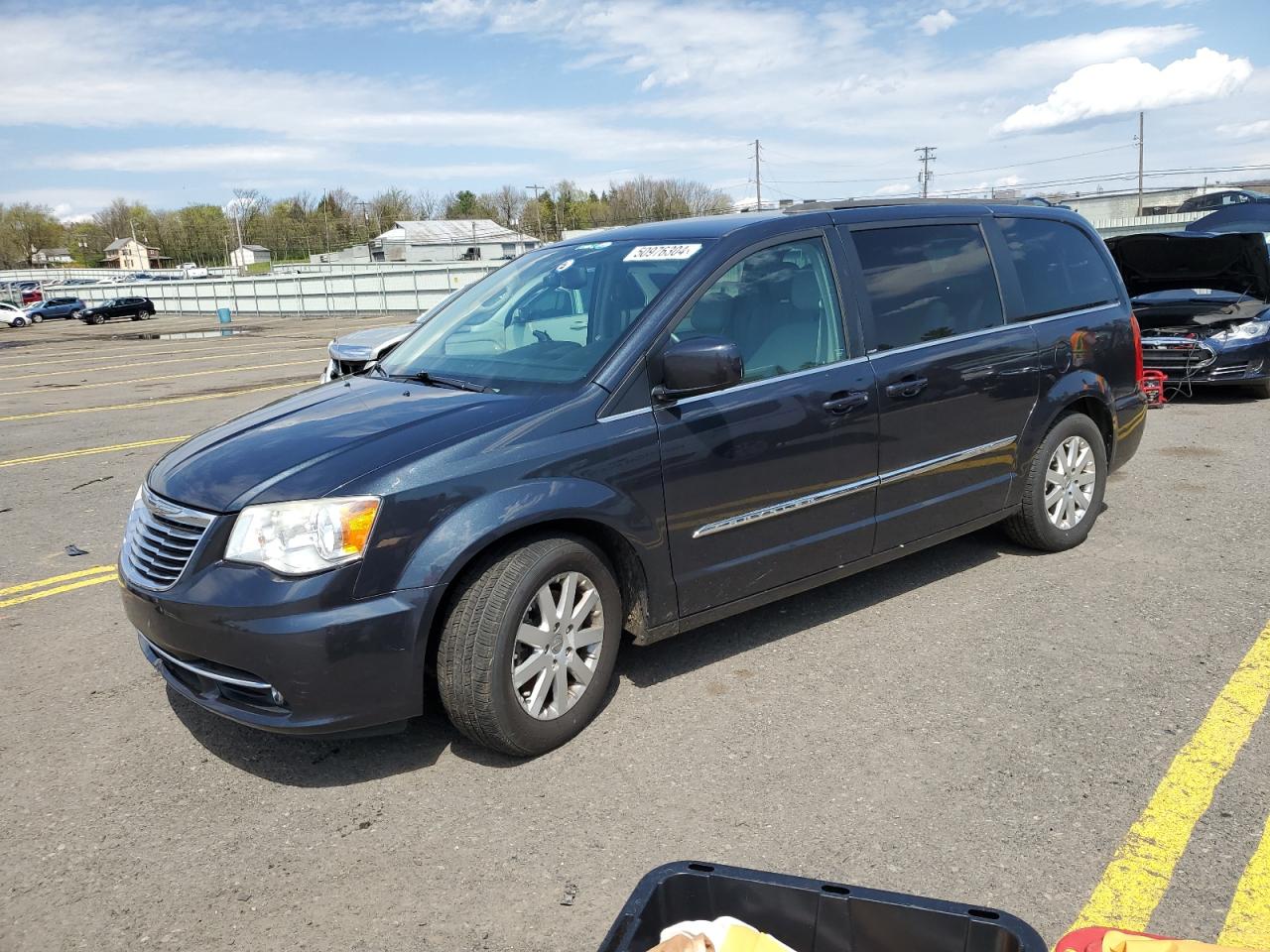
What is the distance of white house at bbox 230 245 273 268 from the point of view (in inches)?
4097

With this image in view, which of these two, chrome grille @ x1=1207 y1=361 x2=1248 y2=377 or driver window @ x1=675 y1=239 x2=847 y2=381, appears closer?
driver window @ x1=675 y1=239 x2=847 y2=381

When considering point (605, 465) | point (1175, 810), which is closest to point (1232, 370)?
point (1175, 810)

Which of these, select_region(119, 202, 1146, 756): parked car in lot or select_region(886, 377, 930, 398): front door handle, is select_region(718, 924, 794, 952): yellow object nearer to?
select_region(119, 202, 1146, 756): parked car in lot

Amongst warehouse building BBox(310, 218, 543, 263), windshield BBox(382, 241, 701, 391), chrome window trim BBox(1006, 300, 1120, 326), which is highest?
warehouse building BBox(310, 218, 543, 263)

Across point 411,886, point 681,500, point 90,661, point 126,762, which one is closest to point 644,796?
point 411,886

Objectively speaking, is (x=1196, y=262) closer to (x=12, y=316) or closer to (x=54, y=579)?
(x=54, y=579)

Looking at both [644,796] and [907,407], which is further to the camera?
[907,407]

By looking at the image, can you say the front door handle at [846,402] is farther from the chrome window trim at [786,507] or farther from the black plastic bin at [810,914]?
the black plastic bin at [810,914]

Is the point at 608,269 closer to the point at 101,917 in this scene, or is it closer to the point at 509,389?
the point at 509,389

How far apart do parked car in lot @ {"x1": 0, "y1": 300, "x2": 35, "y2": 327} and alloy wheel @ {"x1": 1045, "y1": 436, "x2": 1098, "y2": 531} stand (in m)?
54.9

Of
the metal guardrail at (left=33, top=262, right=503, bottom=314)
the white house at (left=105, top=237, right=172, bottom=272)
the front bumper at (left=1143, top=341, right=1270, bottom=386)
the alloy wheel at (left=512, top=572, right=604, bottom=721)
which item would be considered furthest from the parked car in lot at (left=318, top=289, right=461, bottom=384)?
the white house at (left=105, top=237, right=172, bottom=272)

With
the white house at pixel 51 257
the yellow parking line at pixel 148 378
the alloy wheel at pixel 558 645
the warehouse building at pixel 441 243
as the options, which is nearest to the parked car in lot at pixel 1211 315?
the alloy wheel at pixel 558 645

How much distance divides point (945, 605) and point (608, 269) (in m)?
2.18

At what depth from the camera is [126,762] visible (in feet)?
11.4
